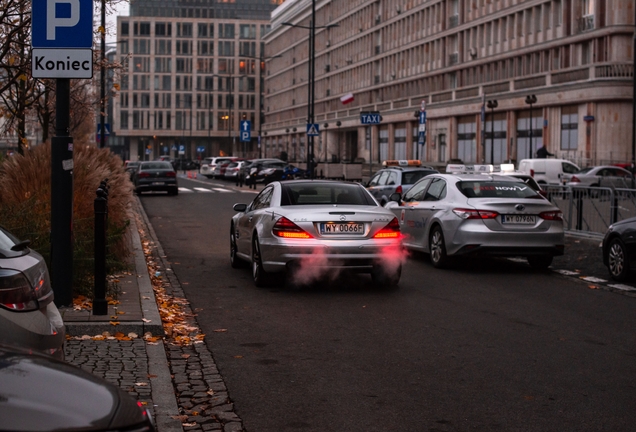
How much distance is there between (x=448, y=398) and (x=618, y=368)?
1774mm

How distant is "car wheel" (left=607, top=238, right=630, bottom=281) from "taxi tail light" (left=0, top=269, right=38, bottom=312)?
384 inches

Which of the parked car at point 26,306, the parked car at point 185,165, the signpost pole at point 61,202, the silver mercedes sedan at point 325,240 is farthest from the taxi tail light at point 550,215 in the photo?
the parked car at point 185,165

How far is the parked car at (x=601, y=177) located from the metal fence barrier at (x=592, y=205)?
2320 cm

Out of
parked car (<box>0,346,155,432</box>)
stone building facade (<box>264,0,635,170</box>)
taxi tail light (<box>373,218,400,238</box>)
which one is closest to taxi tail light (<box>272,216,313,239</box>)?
taxi tail light (<box>373,218,400,238</box>)

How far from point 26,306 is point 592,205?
17.2 metres

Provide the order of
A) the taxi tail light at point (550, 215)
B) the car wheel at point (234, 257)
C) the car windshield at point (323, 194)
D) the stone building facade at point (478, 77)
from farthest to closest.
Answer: the stone building facade at point (478, 77) < the car wheel at point (234, 257) < the taxi tail light at point (550, 215) < the car windshield at point (323, 194)

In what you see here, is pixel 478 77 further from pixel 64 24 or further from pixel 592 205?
pixel 64 24

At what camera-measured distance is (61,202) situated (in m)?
9.29

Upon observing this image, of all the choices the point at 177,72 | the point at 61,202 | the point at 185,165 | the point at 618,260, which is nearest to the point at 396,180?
the point at 618,260

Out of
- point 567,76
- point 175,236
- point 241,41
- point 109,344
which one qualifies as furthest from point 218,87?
→ point 109,344

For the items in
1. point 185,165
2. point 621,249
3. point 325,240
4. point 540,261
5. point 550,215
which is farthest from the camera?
point 185,165

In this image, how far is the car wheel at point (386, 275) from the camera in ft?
39.8

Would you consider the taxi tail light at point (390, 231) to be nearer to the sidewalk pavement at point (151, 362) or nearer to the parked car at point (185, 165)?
the sidewalk pavement at point (151, 362)

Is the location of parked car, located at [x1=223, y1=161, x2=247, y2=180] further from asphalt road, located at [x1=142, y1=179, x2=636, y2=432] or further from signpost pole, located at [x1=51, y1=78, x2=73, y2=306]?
signpost pole, located at [x1=51, y1=78, x2=73, y2=306]
